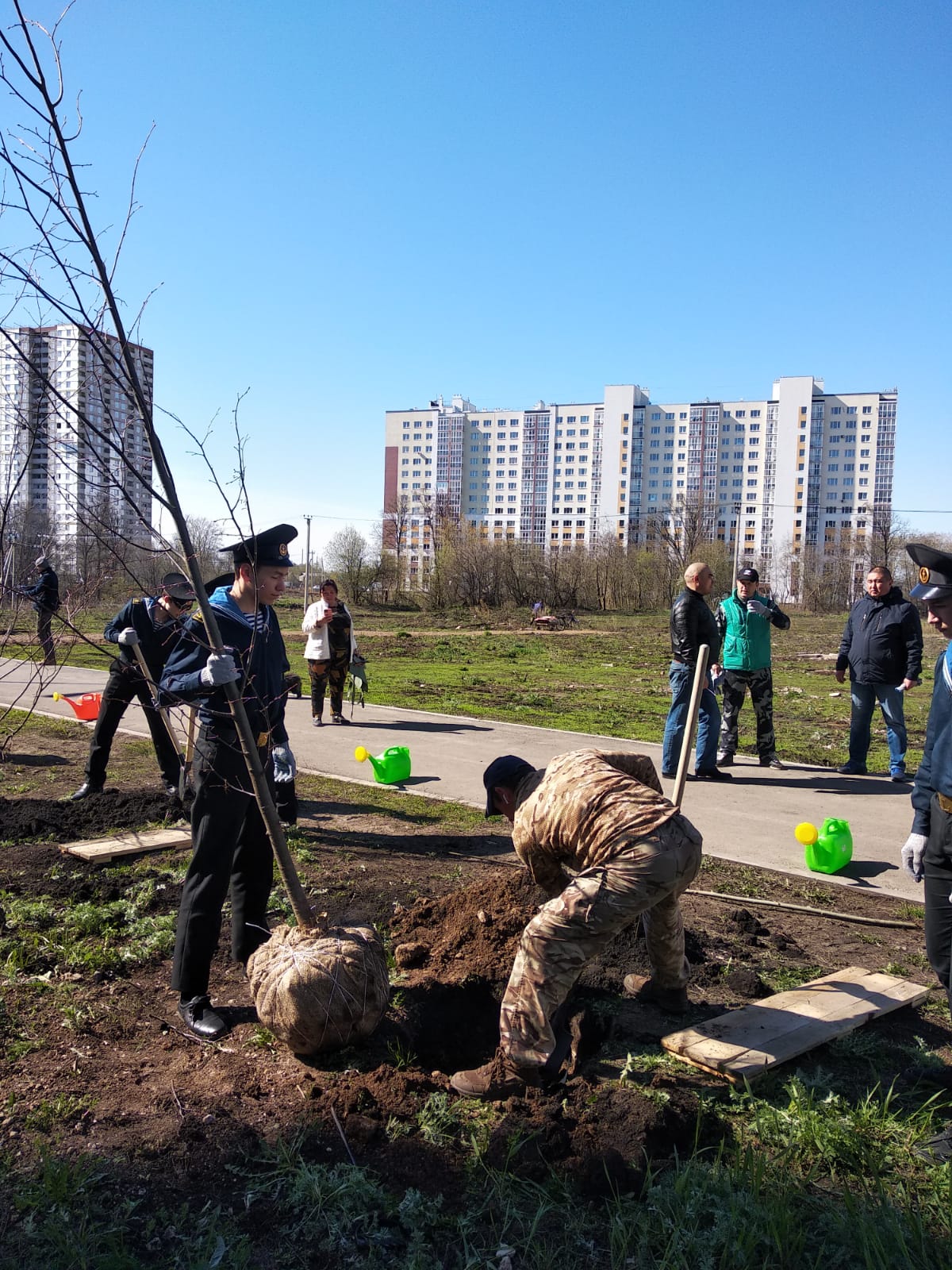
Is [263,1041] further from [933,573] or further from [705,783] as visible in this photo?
[705,783]

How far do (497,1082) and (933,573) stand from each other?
9.40 ft

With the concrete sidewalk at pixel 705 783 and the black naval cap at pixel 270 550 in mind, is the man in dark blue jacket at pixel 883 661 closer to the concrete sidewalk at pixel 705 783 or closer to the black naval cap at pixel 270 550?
the concrete sidewalk at pixel 705 783

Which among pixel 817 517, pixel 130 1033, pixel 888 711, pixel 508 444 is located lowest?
pixel 130 1033

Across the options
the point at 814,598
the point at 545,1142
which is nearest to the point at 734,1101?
the point at 545,1142

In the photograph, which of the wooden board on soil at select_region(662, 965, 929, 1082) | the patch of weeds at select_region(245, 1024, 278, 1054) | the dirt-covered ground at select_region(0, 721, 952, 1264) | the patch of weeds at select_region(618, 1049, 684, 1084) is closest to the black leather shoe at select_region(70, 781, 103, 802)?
the dirt-covered ground at select_region(0, 721, 952, 1264)

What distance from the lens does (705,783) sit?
9039 millimetres

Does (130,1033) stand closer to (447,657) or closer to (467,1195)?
(467,1195)

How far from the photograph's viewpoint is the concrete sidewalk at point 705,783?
6824mm

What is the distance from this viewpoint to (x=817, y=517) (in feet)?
388

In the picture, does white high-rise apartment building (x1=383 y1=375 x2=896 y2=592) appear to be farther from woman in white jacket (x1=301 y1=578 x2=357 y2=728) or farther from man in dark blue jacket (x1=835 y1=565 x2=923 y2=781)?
man in dark blue jacket (x1=835 y1=565 x2=923 y2=781)

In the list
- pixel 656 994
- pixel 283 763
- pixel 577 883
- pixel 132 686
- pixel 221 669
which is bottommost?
pixel 656 994

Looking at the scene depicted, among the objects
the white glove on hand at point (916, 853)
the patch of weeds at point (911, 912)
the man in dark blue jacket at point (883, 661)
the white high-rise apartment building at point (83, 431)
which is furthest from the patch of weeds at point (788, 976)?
the man in dark blue jacket at point (883, 661)

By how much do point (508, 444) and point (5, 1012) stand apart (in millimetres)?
134571

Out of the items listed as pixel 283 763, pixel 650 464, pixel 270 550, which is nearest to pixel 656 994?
pixel 283 763
